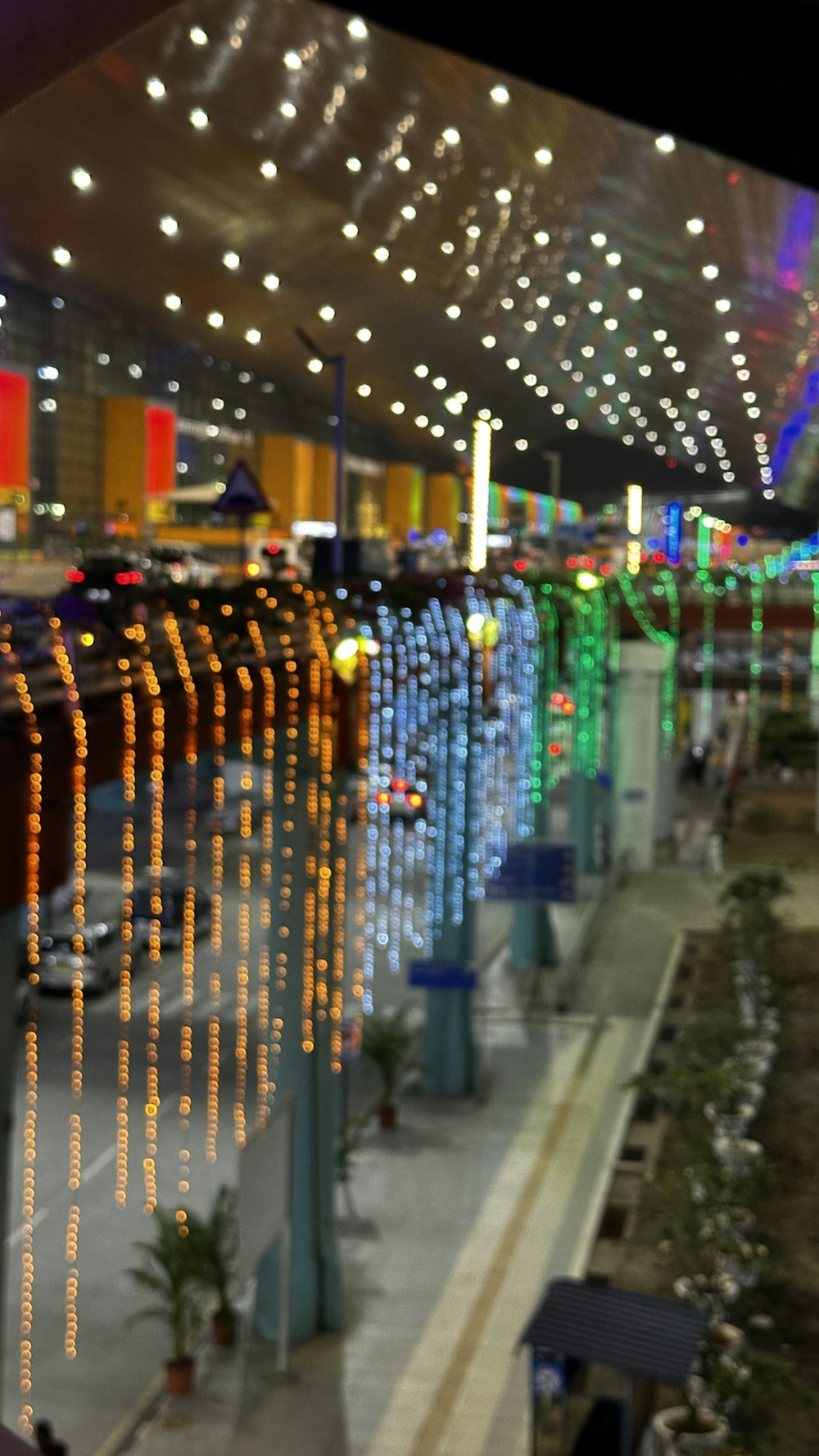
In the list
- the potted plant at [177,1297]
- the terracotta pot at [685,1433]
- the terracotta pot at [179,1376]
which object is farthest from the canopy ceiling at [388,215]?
the terracotta pot at [179,1376]

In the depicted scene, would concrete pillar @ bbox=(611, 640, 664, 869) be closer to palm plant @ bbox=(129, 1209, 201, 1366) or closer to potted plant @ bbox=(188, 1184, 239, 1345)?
potted plant @ bbox=(188, 1184, 239, 1345)

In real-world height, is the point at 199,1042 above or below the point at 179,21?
below

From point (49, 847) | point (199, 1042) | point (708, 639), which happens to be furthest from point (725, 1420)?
point (708, 639)

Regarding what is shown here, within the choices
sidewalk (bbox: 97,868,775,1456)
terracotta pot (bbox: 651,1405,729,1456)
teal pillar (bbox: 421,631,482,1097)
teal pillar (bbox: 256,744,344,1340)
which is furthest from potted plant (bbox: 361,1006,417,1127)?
terracotta pot (bbox: 651,1405,729,1456)

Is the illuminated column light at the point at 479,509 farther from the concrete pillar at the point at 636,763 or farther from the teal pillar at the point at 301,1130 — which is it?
the concrete pillar at the point at 636,763

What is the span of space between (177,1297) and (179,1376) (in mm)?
461

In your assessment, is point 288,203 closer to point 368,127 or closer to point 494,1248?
point 368,127

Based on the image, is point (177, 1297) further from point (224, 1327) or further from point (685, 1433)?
point (685, 1433)

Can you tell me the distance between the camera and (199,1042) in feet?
59.4

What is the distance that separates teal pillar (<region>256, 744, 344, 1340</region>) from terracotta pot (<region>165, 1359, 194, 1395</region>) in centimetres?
81

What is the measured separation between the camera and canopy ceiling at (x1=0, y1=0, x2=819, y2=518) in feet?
27.0

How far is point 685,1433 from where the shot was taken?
6.86 meters

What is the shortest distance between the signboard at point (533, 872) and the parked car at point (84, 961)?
18.2ft

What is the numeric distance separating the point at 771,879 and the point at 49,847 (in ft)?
43.0
